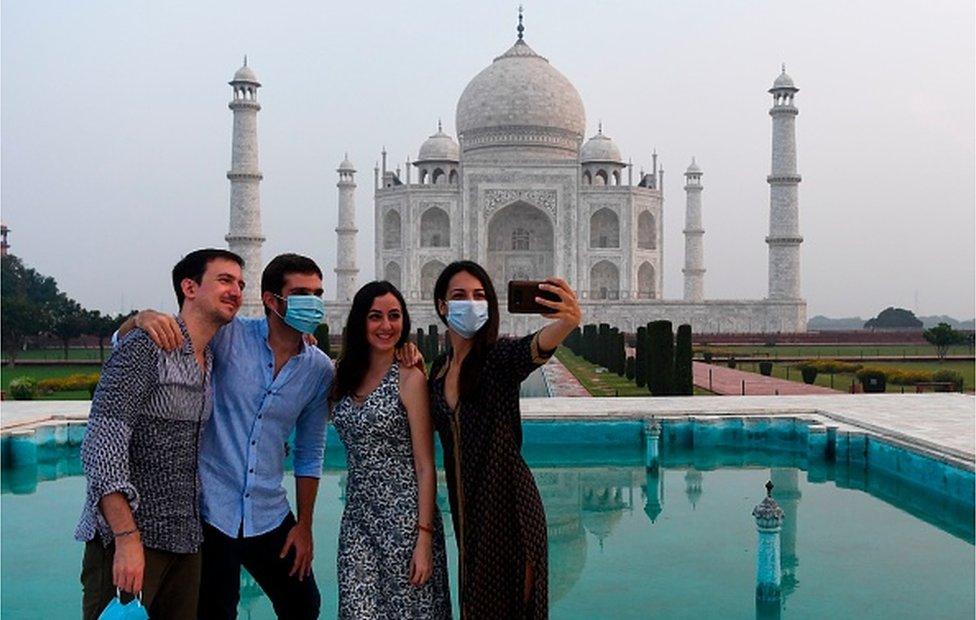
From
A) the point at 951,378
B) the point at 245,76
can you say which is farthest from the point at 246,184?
the point at 951,378

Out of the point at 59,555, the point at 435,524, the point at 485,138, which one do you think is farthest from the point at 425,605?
the point at 485,138

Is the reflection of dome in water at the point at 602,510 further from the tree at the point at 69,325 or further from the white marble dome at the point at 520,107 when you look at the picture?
the white marble dome at the point at 520,107

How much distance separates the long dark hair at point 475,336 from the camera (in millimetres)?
2041

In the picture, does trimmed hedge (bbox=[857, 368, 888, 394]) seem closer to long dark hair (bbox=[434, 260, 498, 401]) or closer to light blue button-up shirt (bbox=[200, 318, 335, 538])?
long dark hair (bbox=[434, 260, 498, 401])

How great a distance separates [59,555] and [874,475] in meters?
5.67

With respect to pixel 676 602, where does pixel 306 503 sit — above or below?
above

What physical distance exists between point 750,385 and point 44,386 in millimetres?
9241

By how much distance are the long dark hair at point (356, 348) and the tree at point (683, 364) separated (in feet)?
28.9

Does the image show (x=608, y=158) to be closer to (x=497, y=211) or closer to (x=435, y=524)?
(x=497, y=211)

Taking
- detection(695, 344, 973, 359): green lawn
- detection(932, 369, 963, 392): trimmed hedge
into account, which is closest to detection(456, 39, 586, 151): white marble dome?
detection(695, 344, 973, 359): green lawn

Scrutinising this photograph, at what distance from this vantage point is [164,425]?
189 cm

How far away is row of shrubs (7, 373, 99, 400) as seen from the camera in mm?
10672

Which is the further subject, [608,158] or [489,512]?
[608,158]

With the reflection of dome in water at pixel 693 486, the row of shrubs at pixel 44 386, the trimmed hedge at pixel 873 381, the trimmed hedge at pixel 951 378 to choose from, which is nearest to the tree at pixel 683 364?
the trimmed hedge at pixel 873 381
